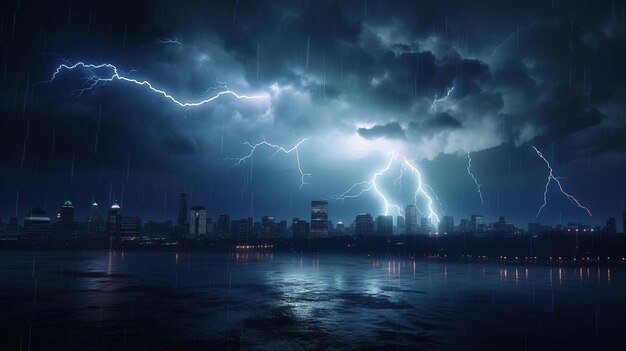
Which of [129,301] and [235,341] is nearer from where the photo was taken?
[235,341]

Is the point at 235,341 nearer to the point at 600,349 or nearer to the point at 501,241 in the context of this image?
the point at 600,349

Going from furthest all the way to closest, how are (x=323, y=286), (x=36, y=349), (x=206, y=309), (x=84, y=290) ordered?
(x=323, y=286), (x=84, y=290), (x=206, y=309), (x=36, y=349)

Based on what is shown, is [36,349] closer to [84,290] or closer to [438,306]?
[84,290]

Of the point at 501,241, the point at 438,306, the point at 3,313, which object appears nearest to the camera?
the point at 3,313

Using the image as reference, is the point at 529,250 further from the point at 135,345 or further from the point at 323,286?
the point at 135,345

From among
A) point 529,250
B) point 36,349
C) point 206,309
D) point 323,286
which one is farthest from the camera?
point 529,250

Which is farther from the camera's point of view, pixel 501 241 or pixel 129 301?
pixel 501 241

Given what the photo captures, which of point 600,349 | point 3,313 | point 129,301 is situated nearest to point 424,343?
point 600,349

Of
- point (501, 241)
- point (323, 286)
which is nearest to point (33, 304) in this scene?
point (323, 286)

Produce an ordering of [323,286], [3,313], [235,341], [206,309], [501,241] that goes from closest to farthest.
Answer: [235,341] < [3,313] < [206,309] < [323,286] < [501,241]
